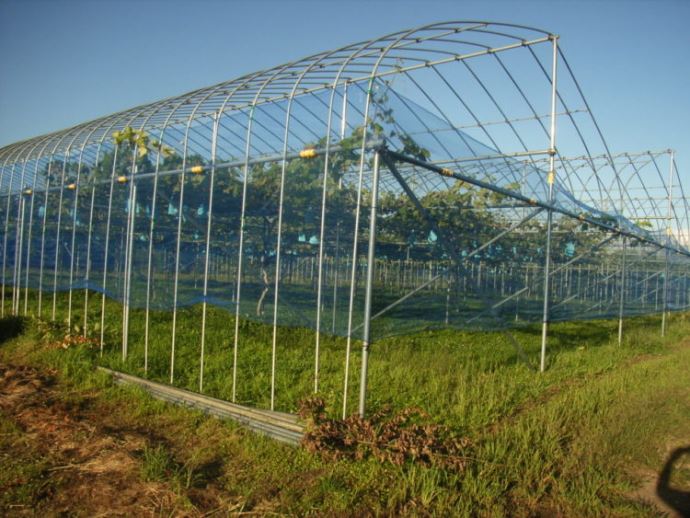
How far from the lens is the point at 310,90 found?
5434 mm

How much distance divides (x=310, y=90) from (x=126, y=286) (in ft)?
10.4

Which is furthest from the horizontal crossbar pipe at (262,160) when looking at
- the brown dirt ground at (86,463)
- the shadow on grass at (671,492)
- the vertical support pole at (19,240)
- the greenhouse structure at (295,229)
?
the vertical support pole at (19,240)

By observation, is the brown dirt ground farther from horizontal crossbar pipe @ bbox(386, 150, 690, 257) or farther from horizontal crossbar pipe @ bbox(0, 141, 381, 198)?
horizontal crossbar pipe @ bbox(386, 150, 690, 257)

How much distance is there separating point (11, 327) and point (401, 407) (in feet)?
21.6

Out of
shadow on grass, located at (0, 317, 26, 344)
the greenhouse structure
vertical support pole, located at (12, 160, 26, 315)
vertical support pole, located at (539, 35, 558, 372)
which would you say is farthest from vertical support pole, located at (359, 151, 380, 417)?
vertical support pole, located at (12, 160, 26, 315)

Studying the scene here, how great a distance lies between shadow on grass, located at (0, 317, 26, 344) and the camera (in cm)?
786

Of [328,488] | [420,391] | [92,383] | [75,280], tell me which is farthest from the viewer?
[75,280]

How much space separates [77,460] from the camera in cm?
385

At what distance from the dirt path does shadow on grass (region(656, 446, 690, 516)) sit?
9.88 ft

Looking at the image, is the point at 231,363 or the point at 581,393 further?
the point at 231,363

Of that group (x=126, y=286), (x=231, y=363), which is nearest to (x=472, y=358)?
(x=231, y=363)

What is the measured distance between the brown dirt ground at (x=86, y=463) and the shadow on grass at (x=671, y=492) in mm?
2793

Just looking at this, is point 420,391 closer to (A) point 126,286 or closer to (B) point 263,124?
(B) point 263,124

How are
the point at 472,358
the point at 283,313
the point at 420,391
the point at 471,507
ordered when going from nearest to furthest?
1. the point at 471,507
2. the point at 283,313
3. the point at 420,391
4. the point at 472,358
